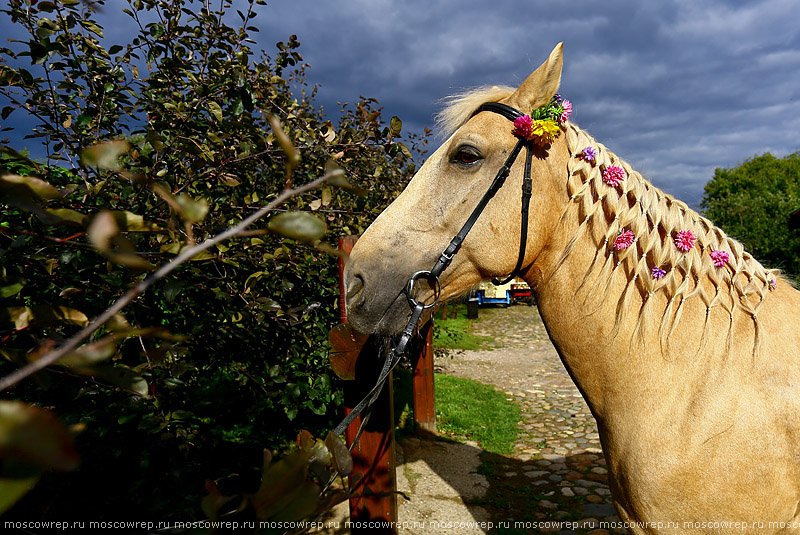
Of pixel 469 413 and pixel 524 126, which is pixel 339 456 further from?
pixel 469 413

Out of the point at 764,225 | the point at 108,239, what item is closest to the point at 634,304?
the point at 108,239

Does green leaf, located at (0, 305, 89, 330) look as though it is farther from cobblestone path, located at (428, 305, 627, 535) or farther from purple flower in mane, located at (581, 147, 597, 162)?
cobblestone path, located at (428, 305, 627, 535)

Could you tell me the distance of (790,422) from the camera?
61.2 inches

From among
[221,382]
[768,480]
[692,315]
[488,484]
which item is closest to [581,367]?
[692,315]

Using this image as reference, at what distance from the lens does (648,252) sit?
1808mm

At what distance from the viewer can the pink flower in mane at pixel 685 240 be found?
5.80 feet

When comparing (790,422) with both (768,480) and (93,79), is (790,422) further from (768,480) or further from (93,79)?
(93,79)

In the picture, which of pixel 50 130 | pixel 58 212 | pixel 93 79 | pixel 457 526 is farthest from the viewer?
pixel 457 526

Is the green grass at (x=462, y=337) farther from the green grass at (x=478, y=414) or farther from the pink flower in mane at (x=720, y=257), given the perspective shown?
the pink flower in mane at (x=720, y=257)

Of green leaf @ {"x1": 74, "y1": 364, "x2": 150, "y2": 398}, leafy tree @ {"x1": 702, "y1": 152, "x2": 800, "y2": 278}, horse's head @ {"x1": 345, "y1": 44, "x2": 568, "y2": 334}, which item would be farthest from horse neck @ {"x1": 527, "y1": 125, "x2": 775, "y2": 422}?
leafy tree @ {"x1": 702, "y1": 152, "x2": 800, "y2": 278}

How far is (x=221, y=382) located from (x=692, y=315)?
4.22 metres

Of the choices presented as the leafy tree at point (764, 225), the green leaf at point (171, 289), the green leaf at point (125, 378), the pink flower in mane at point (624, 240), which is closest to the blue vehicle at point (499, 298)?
the leafy tree at point (764, 225)

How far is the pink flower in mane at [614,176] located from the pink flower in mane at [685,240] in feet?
1.10

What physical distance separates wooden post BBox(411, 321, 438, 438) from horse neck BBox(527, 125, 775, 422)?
137 inches
